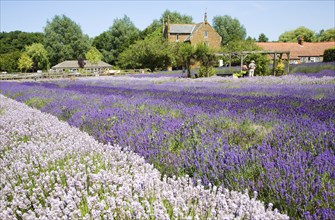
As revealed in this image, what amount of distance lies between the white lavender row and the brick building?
54276 mm

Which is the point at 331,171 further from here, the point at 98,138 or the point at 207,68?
the point at 207,68

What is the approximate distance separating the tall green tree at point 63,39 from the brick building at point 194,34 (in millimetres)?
28716

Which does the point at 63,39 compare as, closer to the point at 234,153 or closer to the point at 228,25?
the point at 228,25

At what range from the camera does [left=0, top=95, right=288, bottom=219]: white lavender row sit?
6.77ft

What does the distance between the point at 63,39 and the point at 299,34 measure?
69.1 m

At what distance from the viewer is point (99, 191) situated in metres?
2.76

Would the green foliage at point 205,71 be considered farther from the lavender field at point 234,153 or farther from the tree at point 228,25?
the tree at point 228,25

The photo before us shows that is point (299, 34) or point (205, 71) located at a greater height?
point (299, 34)

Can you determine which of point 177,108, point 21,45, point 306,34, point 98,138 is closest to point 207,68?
point 177,108

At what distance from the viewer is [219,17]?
8919 cm

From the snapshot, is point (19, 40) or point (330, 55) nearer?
point (330, 55)

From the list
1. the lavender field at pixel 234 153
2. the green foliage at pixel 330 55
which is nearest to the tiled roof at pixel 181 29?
the green foliage at pixel 330 55

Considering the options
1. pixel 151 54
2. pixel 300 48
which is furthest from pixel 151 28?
pixel 300 48

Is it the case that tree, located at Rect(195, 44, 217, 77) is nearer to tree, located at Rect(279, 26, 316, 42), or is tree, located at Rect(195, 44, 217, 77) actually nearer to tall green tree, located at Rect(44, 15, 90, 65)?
tall green tree, located at Rect(44, 15, 90, 65)
